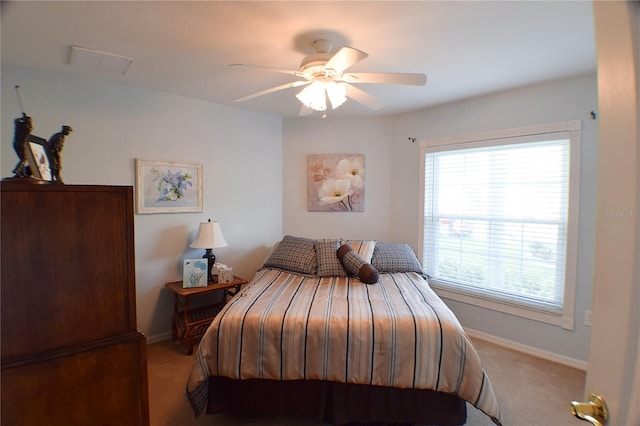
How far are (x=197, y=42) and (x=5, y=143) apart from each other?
5.49 feet

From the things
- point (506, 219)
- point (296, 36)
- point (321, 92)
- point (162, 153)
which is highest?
point (296, 36)

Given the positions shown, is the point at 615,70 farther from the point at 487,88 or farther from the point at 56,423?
the point at 487,88

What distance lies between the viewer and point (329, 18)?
1.54 metres

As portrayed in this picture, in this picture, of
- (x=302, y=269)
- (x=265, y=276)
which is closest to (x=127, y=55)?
(x=265, y=276)

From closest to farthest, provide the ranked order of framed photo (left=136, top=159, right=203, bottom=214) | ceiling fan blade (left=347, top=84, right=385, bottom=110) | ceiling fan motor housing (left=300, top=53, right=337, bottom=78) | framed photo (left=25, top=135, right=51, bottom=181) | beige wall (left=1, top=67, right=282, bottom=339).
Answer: framed photo (left=25, top=135, right=51, bottom=181) → ceiling fan motor housing (left=300, top=53, right=337, bottom=78) → ceiling fan blade (left=347, top=84, right=385, bottom=110) → beige wall (left=1, top=67, right=282, bottom=339) → framed photo (left=136, top=159, right=203, bottom=214)

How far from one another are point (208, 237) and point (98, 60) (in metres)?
1.62

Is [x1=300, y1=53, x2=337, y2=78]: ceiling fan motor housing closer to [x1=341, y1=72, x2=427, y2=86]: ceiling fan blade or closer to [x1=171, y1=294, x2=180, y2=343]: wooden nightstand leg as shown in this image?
[x1=341, y1=72, x2=427, y2=86]: ceiling fan blade

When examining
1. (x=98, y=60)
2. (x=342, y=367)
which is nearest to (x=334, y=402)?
(x=342, y=367)

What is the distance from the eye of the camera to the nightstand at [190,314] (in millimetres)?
2516

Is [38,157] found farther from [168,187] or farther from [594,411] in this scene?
[594,411]

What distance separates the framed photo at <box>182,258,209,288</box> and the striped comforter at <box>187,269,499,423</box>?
1067mm

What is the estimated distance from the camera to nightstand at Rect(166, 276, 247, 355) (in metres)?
2.52

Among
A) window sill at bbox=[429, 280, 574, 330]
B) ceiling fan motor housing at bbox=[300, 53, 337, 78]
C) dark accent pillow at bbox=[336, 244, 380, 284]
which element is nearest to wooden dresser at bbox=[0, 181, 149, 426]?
ceiling fan motor housing at bbox=[300, 53, 337, 78]

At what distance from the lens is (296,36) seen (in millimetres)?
1718
